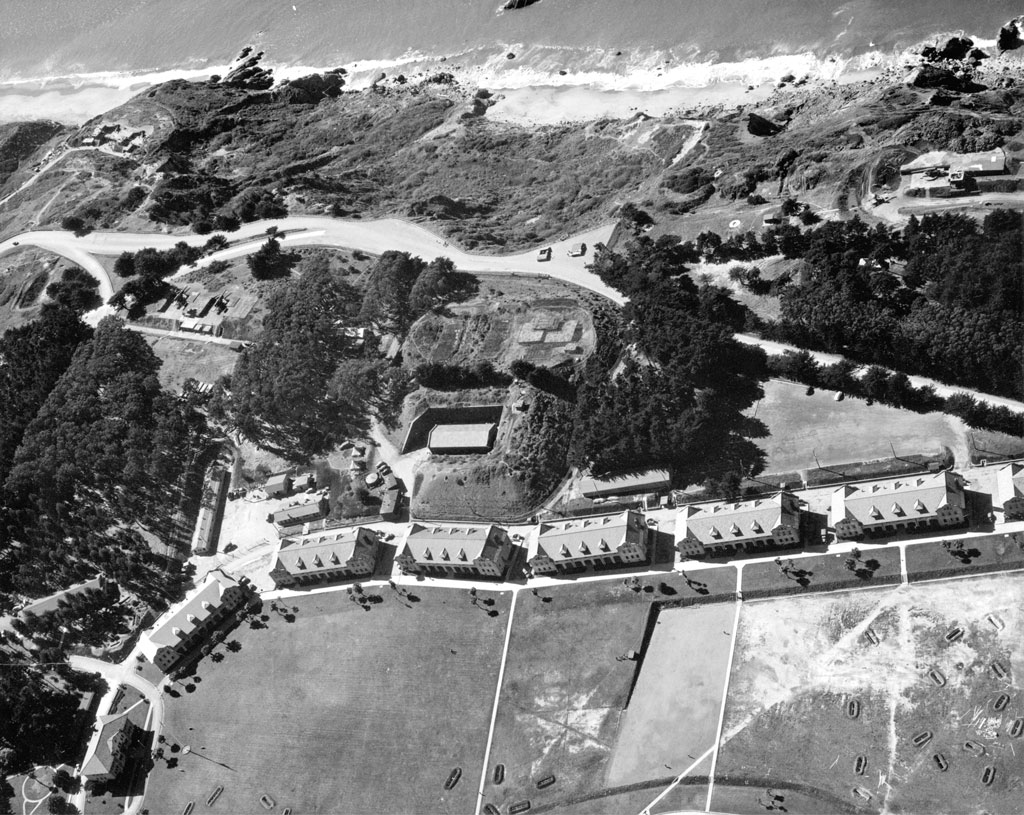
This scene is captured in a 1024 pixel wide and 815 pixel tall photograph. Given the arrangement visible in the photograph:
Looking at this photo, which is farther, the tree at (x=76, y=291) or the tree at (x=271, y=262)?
the tree at (x=76, y=291)

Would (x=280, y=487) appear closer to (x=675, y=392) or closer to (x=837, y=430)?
(x=675, y=392)

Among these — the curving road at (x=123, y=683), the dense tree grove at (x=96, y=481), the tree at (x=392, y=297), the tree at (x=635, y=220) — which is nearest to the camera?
the curving road at (x=123, y=683)

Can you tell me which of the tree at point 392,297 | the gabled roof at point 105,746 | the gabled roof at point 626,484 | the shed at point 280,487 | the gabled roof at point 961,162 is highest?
the gabled roof at point 961,162

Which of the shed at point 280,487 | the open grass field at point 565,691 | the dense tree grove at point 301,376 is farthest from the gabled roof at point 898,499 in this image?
the shed at point 280,487

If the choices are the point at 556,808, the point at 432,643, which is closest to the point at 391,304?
the point at 432,643

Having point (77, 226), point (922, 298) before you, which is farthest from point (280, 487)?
point (77, 226)

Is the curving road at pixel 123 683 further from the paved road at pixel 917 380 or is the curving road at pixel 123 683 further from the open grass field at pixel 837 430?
the paved road at pixel 917 380

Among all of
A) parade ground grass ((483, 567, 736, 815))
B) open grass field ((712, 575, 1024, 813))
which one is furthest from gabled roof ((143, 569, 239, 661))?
open grass field ((712, 575, 1024, 813))
